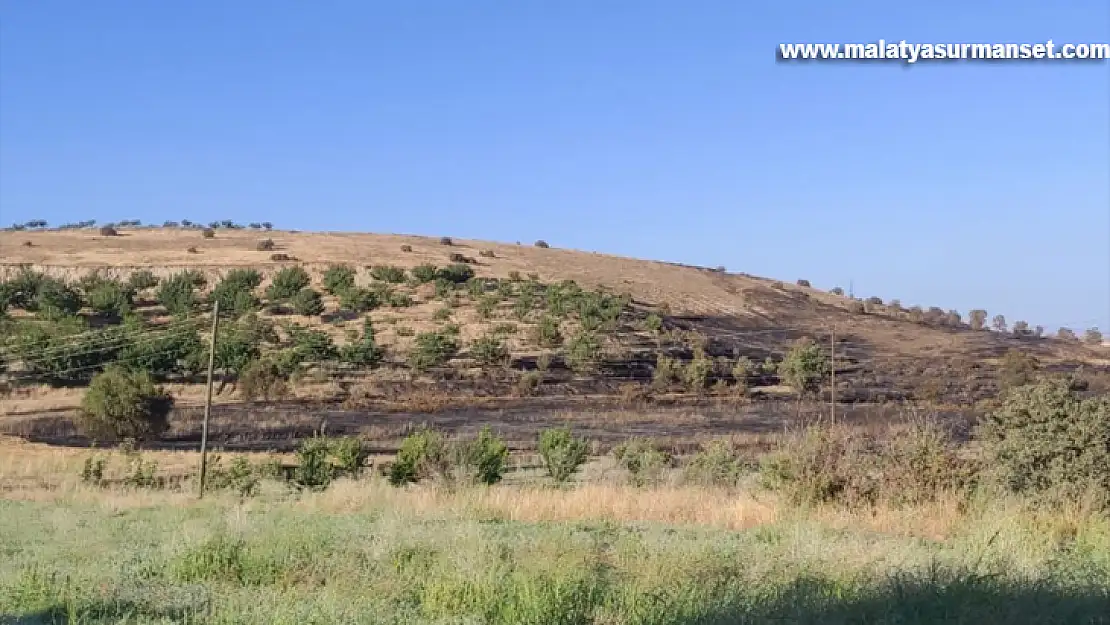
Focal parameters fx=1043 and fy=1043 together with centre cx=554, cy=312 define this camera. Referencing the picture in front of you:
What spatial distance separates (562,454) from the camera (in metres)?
24.8

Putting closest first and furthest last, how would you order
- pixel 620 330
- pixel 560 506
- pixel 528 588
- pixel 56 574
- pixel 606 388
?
pixel 528 588 < pixel 56 574 < pixel 560 506 < pixel 606 388 < pixel 620 330

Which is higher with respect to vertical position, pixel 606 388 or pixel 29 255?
pixel 29 255

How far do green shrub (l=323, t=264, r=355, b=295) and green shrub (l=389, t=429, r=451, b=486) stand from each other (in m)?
45.4

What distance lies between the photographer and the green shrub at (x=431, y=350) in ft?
175

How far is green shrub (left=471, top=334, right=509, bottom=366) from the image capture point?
55156 millimetres

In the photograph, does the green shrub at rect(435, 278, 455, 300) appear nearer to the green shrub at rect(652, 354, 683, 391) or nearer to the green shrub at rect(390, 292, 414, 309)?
the green shrub at rect(390, 292, 414, 309)

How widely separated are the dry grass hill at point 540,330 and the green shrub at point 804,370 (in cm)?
78

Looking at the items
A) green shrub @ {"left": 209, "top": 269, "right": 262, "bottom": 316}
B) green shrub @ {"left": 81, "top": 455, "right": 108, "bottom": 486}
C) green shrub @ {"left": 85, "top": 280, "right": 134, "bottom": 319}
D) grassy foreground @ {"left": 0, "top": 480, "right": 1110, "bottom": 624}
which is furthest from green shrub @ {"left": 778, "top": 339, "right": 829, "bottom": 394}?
grassy foreground @ {"left": 0, "top": 480, "right": 1110, "bottom": 624}

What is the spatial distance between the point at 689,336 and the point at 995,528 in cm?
5422

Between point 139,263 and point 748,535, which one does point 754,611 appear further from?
point 139,263

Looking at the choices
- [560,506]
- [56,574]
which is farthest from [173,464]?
[56,574]

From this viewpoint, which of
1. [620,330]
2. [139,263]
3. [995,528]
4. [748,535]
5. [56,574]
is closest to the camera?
[56,574]

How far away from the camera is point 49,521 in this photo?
14469mm

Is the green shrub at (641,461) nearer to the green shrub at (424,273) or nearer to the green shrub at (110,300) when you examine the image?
the green shrub at (110,300)
